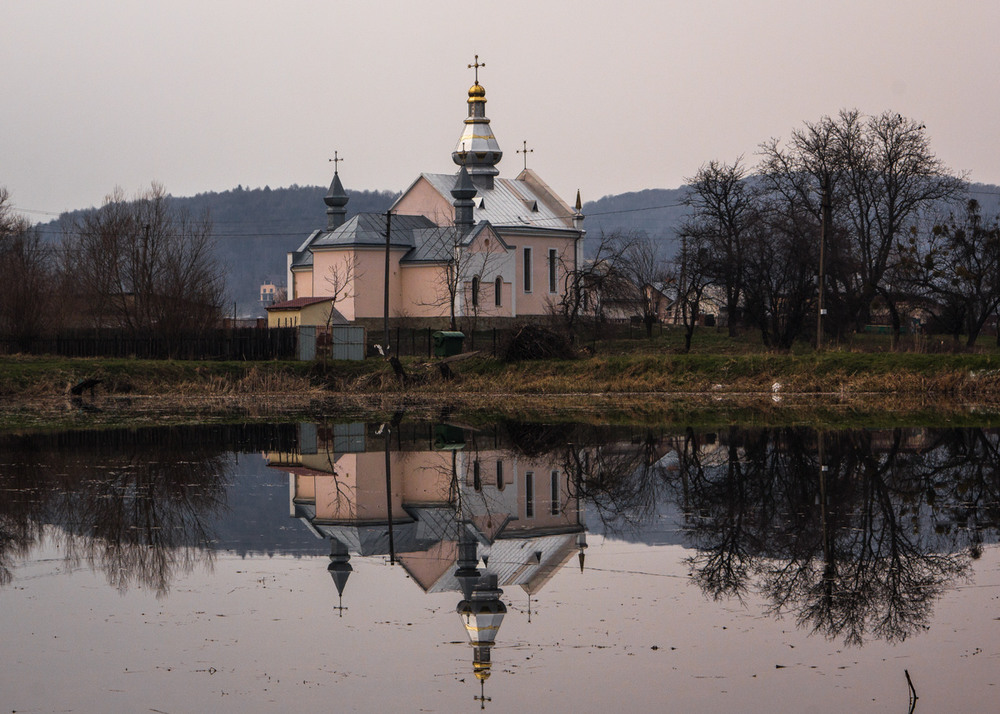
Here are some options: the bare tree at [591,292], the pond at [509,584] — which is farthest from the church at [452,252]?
the pond at [509,584]

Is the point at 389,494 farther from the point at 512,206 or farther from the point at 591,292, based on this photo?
the point at 512,206

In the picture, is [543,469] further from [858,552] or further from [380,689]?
[380,689]

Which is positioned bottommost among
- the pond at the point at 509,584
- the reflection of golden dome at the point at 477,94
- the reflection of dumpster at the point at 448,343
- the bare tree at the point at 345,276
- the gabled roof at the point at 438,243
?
the pond at the point at 509,584

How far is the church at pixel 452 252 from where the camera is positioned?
193ft

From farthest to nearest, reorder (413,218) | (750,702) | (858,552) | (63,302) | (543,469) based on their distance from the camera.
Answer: (413,218) < (63,302) < (543,469) < (858,552) < (750,702)

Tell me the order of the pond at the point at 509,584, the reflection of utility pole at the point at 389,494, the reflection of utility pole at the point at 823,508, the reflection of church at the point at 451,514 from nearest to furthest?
the pond at the point at 509,584 → the reflection of church at the point at 451,514 → the reflection of utility pole at the point at 823,508 → the reflection of utility pole at the point at 389,494

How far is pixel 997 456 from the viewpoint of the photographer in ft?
58.5

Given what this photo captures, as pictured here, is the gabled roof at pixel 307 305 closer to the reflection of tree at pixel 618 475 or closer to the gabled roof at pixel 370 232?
the gabled roof at pixel 370 232

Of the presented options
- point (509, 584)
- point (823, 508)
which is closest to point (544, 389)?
point (823, 508)

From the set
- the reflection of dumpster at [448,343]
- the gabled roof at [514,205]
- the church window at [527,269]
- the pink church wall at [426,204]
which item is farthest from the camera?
the church window at [527,269]

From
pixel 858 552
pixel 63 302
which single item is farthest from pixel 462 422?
pixel 63 302

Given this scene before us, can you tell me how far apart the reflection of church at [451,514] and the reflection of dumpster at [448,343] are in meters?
21.8

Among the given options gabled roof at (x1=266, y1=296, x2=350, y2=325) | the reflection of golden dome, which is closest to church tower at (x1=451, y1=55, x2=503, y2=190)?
the reflection of golden dome

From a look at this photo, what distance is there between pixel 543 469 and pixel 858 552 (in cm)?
715
